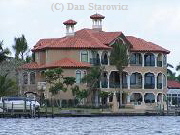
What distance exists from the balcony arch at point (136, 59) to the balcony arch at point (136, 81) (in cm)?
173

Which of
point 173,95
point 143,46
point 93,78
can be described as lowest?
point 173,95

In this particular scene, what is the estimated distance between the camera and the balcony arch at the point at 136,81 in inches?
6555

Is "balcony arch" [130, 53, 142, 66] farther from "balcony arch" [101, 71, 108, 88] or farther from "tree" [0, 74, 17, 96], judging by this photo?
"tree" [0, 74, 17, 96]

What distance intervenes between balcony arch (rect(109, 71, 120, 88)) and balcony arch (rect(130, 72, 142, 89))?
2.43m

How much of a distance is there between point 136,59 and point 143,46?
250 cm

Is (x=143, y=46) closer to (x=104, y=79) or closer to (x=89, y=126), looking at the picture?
(x=104, y=79)

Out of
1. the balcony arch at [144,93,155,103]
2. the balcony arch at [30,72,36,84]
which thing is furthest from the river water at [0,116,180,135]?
the balcony arch at [30,72,36,84]

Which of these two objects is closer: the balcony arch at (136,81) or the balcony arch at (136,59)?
the balcony arch at (136,81)

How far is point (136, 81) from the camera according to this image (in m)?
167

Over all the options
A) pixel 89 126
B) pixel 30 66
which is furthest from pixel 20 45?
pixel 89 126

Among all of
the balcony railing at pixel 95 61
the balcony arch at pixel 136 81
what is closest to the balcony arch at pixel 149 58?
the balcony arch at pixel 136 81

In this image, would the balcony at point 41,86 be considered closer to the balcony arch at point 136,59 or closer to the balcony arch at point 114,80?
the balcony arch at point 114,80

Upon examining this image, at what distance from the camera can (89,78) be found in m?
156

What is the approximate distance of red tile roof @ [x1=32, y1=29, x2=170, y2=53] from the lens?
162m
